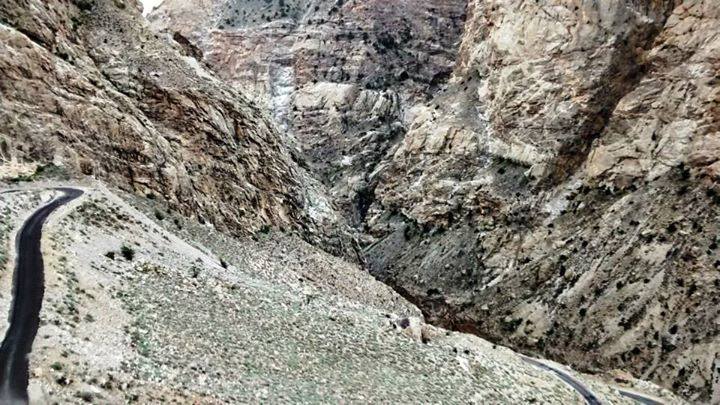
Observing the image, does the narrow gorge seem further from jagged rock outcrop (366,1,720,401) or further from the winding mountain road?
the winding mountain road

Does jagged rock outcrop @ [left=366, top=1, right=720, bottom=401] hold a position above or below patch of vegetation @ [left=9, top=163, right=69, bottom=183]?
above

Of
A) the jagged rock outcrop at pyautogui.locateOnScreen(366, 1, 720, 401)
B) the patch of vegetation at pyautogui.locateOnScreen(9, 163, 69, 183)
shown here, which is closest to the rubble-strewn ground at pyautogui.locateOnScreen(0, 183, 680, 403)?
the patch of vegetation at pyautogui.locateOnScreen(9, 163, 69, 183)

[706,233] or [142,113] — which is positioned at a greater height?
[706,233]

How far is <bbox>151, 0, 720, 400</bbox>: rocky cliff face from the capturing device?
5109 cm

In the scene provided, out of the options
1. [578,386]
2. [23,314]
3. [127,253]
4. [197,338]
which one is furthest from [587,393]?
[23,314]

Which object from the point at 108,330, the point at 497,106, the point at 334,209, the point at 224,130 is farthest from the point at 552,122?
the point at 108,330

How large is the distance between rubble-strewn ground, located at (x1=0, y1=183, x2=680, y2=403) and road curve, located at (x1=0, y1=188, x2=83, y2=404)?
281mm

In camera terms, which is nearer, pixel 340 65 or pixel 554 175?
pixel 554 175

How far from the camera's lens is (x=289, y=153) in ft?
241

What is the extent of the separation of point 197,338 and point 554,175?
173 ft

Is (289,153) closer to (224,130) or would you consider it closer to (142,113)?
(224,130)

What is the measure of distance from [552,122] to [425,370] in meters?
46.6

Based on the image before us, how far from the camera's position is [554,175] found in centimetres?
6588

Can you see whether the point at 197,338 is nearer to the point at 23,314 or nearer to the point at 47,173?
the point at 23,314
